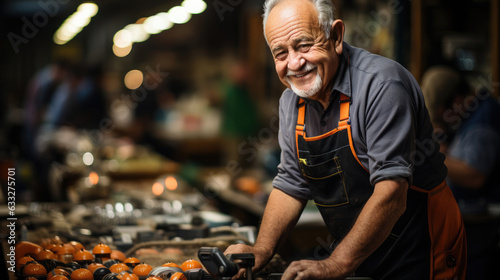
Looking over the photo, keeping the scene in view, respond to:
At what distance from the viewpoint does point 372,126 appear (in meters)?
2.19

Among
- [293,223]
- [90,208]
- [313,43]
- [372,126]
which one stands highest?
[313,43]

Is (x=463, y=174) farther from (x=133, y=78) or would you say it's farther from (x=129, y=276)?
(x=133, y=78)

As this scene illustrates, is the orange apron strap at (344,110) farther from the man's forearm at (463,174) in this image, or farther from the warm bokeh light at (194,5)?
the warm bokeh light at (194,5)

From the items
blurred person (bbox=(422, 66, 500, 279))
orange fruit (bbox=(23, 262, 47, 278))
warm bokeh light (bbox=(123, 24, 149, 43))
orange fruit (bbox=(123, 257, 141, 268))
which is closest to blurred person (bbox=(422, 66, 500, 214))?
blurred person (bbox=(422, 66, 500, 279))

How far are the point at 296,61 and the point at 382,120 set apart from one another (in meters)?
0.40

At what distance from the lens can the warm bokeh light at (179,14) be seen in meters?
6.07

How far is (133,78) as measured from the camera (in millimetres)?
19656

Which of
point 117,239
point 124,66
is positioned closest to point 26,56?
point 124,66

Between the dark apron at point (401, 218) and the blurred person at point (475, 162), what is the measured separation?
163 centimetres

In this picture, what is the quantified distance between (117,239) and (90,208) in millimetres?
Result: 1507

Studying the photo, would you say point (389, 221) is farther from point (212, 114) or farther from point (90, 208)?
point (212, 114)

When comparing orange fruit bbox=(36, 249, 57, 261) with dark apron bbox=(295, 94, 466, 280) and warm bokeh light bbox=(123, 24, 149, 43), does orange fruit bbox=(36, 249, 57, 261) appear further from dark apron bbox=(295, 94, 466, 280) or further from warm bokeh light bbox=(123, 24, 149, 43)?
warm bokeh light bbox=(123, 24, 149, 43)

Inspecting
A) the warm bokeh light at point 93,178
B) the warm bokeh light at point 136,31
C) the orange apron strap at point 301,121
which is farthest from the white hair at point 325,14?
the warm bokeh light at point 136,31

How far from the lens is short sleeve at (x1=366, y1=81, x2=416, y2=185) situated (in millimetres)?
2113
